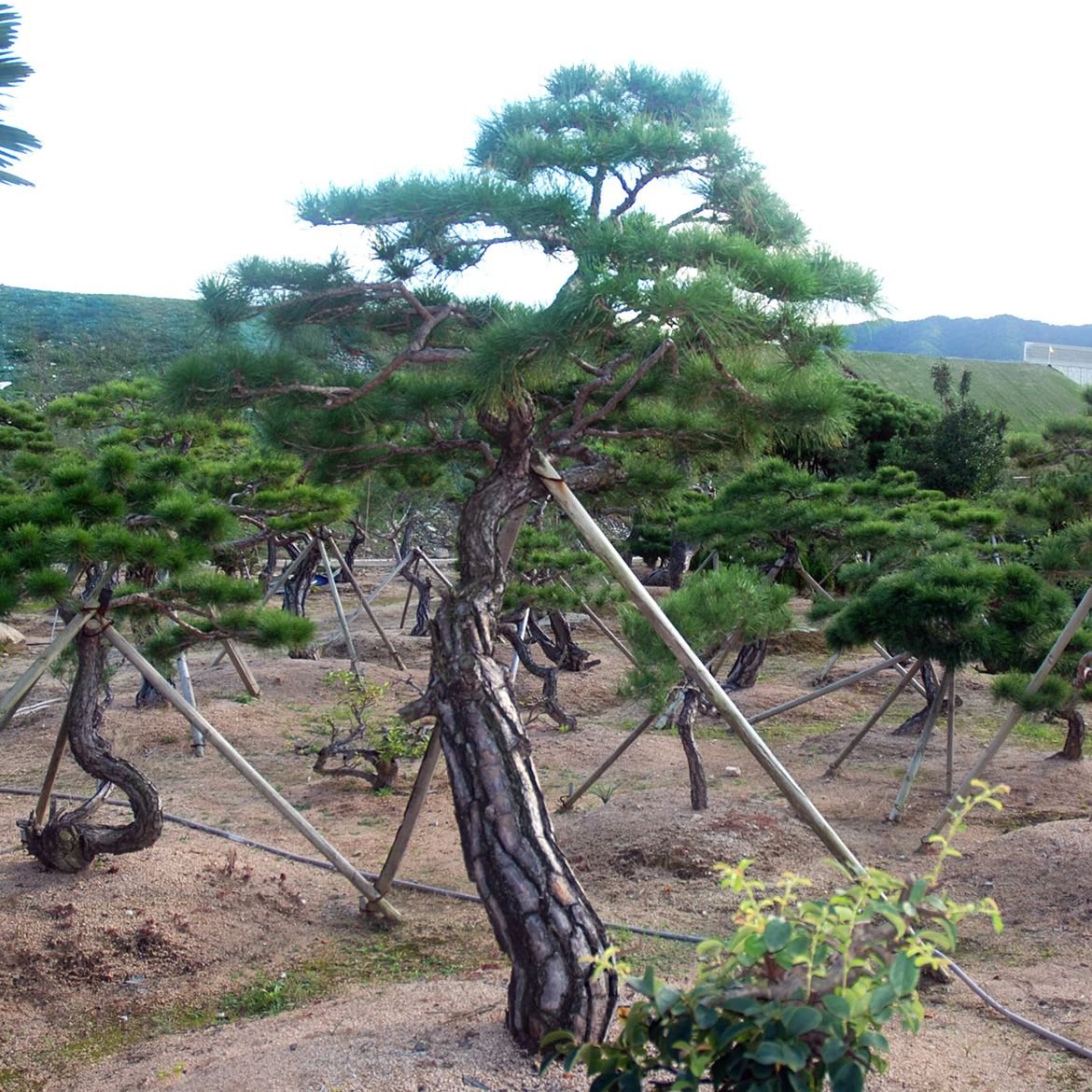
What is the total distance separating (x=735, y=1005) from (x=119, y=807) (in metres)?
4.99

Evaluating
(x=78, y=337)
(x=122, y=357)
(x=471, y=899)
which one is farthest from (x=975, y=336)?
(x=471, y=899)

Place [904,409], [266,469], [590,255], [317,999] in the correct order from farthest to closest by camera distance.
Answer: [904,409] < [266,469] < [317,999] < [590,255]

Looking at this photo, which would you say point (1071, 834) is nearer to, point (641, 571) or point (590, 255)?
point (590, 255)

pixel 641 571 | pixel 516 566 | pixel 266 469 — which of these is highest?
pixel 266 469

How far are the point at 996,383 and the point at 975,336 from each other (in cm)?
2125

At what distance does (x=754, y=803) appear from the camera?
5539 millimetres

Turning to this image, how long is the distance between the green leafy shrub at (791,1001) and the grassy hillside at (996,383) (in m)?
29.5

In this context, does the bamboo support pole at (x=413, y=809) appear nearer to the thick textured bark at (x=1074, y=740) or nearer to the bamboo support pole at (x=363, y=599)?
the thick textured bark at (x=1074, y=740)

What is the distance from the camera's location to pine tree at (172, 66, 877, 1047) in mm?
2857

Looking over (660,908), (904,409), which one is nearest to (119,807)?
(660,908)

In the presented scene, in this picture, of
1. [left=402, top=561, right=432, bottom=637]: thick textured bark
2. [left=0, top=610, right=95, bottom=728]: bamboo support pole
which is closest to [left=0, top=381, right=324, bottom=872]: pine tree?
[left=0, top=610, right=95, bottom=728]: bamboo support pole

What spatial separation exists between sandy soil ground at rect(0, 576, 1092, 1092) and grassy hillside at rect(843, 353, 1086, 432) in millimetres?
25166

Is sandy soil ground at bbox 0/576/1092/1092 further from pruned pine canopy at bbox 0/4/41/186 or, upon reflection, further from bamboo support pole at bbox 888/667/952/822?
pruned pine canopy at bbox 0/4/41/186

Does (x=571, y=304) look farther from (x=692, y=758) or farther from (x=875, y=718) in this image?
(x=875, y=718)
